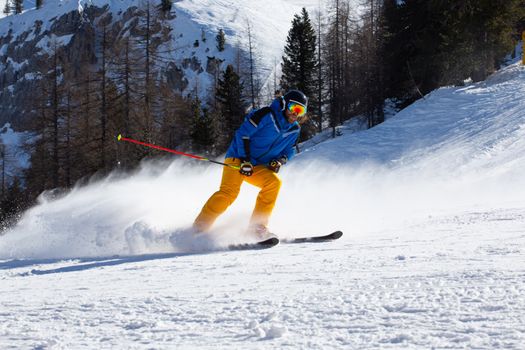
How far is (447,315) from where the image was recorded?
226 cm

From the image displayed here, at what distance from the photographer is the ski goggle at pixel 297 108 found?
5.85 m

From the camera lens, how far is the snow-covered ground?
2.20 m

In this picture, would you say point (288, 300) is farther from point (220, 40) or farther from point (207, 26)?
point (207, 26)

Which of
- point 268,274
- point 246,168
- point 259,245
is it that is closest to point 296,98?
point 246,168

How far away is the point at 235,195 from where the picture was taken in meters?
5.92

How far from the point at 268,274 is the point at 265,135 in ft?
9.09

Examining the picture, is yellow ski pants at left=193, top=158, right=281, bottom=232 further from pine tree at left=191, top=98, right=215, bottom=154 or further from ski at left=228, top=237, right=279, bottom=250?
pine tree at left=191, top=98, right=215, bottom=154

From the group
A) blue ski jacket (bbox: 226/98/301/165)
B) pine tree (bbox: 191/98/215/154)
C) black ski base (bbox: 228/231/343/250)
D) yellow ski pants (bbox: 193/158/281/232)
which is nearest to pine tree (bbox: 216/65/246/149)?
pine tree (bbox: 191/98/215/154)

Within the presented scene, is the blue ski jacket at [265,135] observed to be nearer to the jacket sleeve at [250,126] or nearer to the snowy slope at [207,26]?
the jacket sleeve at [250,126]

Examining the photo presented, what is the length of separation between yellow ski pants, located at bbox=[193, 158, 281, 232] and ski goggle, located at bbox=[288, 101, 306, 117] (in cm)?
82

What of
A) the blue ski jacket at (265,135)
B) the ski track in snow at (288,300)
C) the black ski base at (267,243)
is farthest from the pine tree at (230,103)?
the ski track in snow at (288,300)

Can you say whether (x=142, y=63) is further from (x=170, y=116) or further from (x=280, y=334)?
(x=280, y=334)

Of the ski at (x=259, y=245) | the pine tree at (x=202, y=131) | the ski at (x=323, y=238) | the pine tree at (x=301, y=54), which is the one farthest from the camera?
the pine tree at (x=301, y=54)

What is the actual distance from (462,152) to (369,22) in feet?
128
